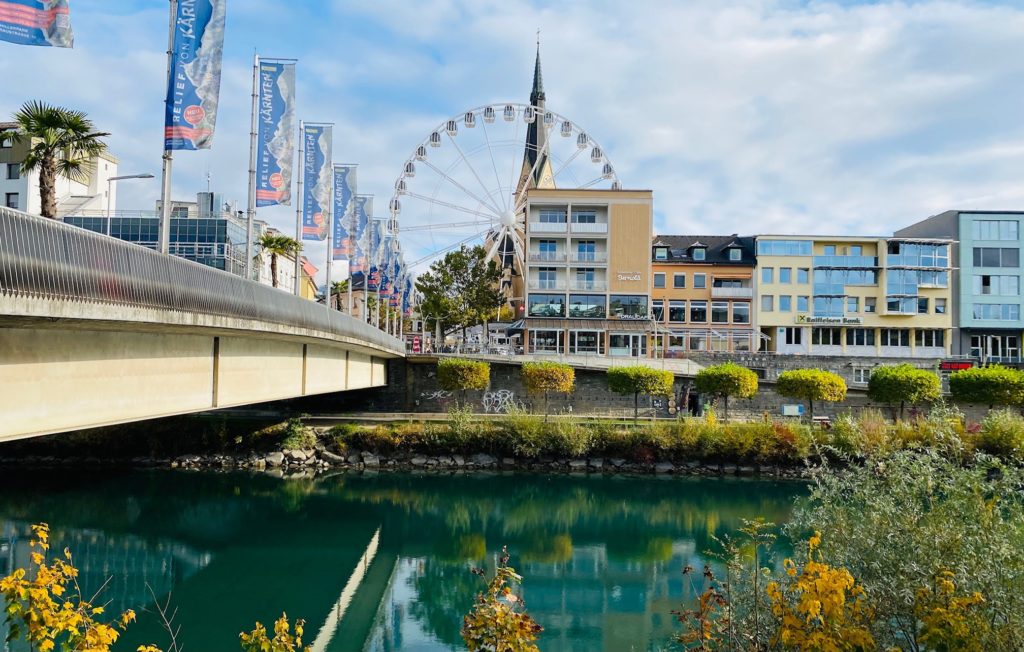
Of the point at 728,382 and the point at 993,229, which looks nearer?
the point at 728,382

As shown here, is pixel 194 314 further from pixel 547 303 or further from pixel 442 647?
pixel 547 303

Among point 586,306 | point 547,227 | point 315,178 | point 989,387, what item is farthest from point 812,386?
point 315,178

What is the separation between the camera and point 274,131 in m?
20.2

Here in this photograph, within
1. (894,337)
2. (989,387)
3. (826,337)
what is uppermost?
(894,337)

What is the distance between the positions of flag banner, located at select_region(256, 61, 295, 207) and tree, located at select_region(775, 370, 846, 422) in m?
32.3

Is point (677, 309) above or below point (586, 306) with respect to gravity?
above

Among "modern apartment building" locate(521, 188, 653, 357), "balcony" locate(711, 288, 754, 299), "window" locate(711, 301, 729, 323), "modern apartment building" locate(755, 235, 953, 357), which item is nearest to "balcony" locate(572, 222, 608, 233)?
"modern apartment building" locate(521, 188, 653, 357)

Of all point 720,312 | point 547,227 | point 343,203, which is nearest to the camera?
point 343,203

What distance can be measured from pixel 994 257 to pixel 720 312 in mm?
25408

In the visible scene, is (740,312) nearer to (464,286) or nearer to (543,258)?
(543,258)

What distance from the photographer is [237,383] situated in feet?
58.8

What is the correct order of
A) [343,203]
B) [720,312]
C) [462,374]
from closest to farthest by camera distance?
[343,203]
[462,374]
[720,312]

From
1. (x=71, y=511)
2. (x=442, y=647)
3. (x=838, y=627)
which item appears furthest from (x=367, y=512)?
(x=838, y=627)

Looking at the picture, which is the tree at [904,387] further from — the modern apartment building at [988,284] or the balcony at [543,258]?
the modern apartment building at [988,284]
